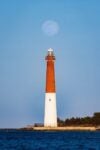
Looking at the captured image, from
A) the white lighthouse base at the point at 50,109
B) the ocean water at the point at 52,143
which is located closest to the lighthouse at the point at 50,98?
the white lighthouse base at the point at 50,109

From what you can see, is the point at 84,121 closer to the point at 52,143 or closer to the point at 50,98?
the point at 50,98

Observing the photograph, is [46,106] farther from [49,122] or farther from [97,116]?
[97,116]

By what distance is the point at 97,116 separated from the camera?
97312 millimetres

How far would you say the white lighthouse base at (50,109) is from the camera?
79919 millimetres

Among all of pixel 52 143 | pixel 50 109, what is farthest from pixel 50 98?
pixel 52 143

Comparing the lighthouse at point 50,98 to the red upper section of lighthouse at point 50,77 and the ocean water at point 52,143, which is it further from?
the ocean water at point 52,143

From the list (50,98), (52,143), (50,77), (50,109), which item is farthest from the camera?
(50,109)

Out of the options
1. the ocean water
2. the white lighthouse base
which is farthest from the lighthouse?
the ocean water

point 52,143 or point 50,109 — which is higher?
point 50,109

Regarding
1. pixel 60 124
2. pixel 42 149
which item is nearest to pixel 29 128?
pixel 60 124

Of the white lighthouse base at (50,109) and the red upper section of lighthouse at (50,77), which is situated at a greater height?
the red upper section of lighthouse at (50,77)

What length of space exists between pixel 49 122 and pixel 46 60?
22.0 ft

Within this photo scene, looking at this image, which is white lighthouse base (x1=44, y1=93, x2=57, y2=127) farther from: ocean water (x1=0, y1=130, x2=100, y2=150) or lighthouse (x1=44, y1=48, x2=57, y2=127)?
ocean water (x1=0, y1=130, x2=100, y2=150)

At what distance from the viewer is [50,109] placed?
80438 mm
